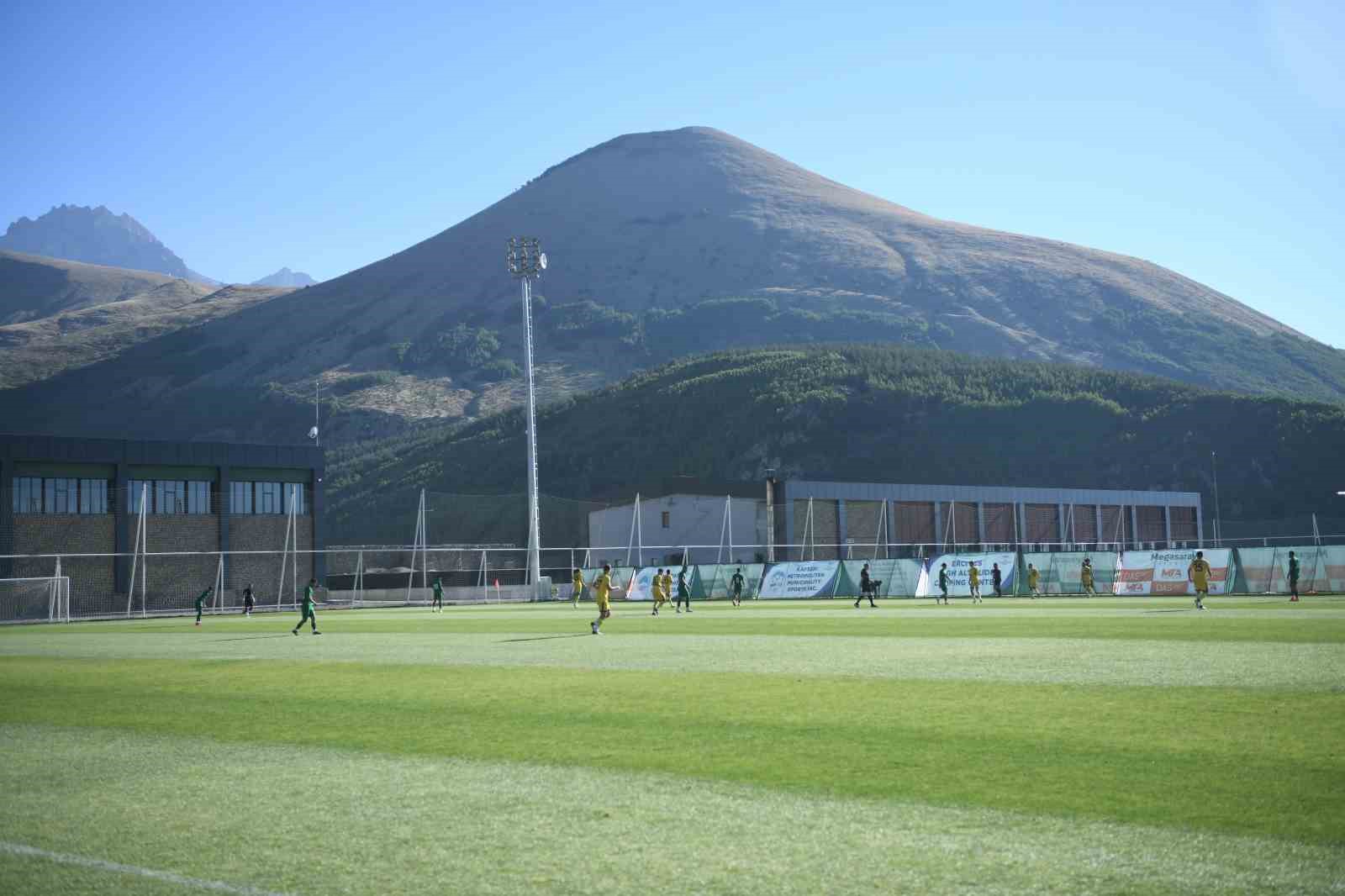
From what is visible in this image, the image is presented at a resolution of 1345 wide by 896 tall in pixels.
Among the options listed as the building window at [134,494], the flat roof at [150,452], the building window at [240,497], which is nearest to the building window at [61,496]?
the flat roof at [150,452]

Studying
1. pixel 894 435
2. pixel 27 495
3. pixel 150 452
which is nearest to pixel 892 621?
pixel 27 495

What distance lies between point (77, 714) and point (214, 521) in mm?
59360

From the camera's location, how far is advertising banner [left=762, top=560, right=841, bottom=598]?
190 feet

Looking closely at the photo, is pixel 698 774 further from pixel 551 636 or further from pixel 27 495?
pixel 27 495

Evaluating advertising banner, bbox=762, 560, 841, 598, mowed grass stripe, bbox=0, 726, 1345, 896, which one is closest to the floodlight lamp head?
advertising banner, bbox=762, 560, 841, 598

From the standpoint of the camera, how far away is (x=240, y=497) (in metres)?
74.5

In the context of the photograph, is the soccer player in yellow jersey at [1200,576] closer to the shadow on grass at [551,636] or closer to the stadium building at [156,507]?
the shadow on grass at [551,636]

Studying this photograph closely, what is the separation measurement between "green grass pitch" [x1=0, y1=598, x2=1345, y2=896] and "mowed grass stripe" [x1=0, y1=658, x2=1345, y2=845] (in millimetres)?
52

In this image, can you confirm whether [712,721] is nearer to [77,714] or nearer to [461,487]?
[77,714]

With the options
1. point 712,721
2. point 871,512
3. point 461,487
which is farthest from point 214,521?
point 461,487

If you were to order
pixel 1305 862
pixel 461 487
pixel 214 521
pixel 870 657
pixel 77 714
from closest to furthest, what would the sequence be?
pixel 1305 862 < pixel 77 714 < pixel 870 657 < pixel 214 521 < pixel 461 487

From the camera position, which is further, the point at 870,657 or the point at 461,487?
the point at 461,487

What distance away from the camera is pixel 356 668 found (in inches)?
869

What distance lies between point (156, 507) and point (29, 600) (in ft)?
42.8
